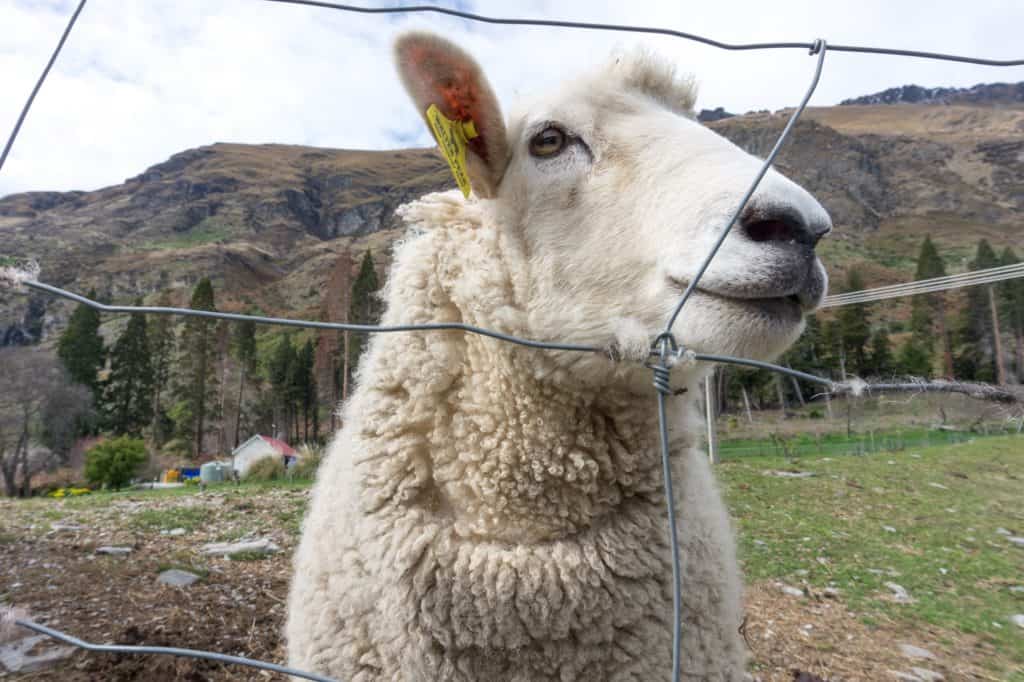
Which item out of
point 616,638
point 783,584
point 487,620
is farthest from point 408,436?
point 783,584

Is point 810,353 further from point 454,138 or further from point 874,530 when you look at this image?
point 874,530

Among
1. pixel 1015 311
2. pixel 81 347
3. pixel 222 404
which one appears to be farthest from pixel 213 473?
pixel 1015 311

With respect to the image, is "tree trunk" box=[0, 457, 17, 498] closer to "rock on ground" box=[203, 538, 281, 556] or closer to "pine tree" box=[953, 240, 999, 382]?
"rock on ground" box=[203, 538, 281, 556]

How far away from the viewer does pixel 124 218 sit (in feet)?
85.6

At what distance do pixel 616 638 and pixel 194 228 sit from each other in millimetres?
32480

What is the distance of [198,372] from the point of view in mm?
10672

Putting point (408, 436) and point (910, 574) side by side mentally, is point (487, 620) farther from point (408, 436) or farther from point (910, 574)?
point (910, 574)

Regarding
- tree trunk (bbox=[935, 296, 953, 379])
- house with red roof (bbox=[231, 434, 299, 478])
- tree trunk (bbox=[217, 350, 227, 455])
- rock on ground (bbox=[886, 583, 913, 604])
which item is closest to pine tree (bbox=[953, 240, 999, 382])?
tree trunk (bbox=[935, 296, 953, 379])

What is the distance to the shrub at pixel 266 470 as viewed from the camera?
29.1 feet

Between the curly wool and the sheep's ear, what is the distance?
156 millimetres

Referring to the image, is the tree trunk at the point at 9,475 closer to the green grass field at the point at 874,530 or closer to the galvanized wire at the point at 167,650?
the green grass field at the point at 874,530

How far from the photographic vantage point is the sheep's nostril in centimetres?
125

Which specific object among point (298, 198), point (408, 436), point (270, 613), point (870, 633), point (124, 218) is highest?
point (298, 198)

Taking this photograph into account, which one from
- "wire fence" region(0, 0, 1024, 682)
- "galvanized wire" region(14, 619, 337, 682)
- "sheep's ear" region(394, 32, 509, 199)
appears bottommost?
"galvanized wire" region(14, 619, 337, 682)
